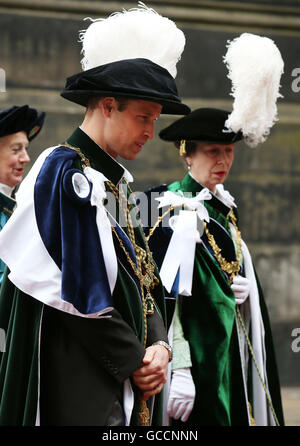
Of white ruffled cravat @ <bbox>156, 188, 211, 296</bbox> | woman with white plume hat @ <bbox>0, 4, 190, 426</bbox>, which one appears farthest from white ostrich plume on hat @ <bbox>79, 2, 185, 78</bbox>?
white ruffled cravat @ <bbox>156, 188, 211, 296</bbox>

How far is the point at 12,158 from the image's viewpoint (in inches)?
177

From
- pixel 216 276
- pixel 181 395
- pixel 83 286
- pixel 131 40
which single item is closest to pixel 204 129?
pixel 216 276

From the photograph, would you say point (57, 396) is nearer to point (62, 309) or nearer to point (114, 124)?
point (62, 309)

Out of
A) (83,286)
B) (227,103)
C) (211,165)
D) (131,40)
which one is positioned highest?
(227,103)

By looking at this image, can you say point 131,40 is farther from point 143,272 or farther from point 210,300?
point 210,300

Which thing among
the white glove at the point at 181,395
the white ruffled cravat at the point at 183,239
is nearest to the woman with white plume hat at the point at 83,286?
the white glove at the point at 181,395

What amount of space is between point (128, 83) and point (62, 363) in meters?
0.96

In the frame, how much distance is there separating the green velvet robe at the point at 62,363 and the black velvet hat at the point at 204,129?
1977 millimetres

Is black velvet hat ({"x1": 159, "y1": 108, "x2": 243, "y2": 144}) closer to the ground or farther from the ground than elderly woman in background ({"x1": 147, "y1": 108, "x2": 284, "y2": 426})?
farther from the ground

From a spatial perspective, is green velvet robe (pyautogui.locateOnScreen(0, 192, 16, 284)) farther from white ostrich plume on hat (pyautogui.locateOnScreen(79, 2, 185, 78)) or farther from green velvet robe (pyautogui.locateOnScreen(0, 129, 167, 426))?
green velvet robe (pyautogui.locateOnScreen(0, 129, 167, 426))

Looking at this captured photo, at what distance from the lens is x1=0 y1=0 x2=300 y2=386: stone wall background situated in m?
6.70

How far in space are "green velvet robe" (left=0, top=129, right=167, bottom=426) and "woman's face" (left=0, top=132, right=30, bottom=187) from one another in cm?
206

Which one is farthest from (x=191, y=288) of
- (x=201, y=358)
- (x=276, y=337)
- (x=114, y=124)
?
(x=276, y=337)

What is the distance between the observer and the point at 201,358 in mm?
3920
